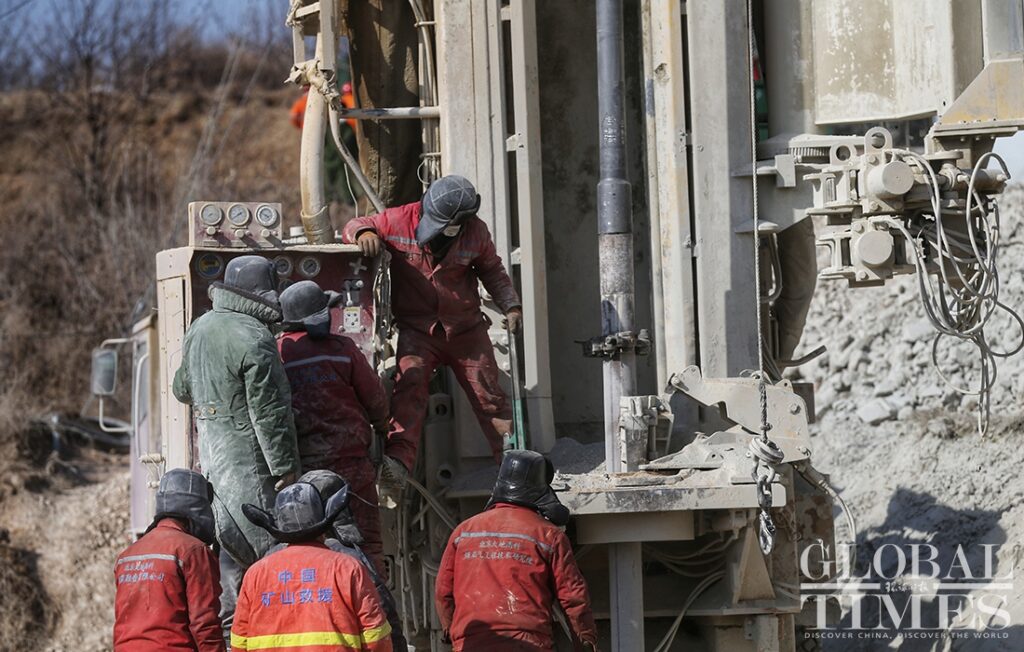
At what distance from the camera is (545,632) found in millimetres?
7871

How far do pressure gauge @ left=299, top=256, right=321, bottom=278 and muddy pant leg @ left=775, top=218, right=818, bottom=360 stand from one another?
2.85 meters

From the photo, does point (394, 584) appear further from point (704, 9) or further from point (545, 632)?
point (704, 9)

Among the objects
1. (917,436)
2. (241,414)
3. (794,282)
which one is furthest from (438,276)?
(917,436)

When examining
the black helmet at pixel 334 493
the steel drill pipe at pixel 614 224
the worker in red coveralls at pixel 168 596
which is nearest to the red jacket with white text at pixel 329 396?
the black helmet at pixel 334 493

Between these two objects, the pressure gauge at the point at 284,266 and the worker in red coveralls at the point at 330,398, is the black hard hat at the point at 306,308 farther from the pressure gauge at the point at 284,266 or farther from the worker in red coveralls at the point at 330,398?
the pressure gauge at the point at 284,266

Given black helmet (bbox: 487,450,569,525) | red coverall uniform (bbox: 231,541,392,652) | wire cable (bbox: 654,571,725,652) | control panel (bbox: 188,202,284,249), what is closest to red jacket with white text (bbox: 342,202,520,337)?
control panel (bbox: 188,202,284,249)

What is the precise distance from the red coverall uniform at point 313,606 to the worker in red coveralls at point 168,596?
498mm

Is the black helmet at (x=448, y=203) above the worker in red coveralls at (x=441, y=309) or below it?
above

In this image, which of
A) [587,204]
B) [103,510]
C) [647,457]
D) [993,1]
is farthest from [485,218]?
[103,510]

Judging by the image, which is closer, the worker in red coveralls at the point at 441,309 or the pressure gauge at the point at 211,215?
the pressure gauge at the point at 211,215

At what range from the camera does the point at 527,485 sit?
7992 millimetres

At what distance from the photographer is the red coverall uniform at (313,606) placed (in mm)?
Result: 6605

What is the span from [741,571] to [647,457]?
77 cm

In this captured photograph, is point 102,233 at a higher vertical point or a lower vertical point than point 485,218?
higher
